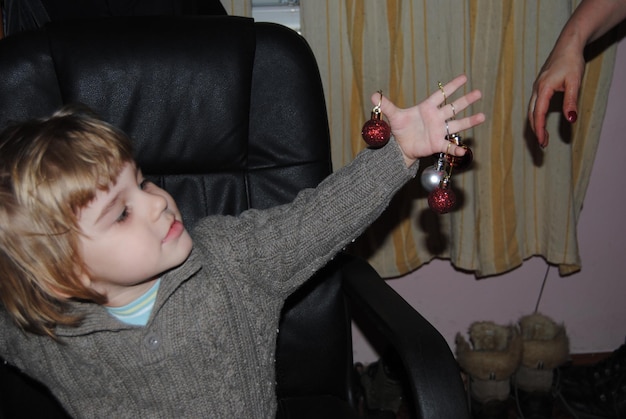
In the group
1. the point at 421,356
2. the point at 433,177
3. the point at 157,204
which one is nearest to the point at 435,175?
the point at 433,177

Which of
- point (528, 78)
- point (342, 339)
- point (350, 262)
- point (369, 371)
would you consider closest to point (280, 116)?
point (350, 262)

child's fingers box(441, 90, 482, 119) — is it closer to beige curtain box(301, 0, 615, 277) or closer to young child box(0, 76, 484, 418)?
young child box(0, 76, 484, 418)

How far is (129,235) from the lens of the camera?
0.94 m

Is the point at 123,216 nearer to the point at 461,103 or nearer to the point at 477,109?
the point at 461,103

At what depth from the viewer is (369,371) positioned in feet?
6.34

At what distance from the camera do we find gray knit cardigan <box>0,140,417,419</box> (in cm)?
100

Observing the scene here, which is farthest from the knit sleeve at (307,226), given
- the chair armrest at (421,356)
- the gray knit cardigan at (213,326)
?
the chair armrest at (421,356)

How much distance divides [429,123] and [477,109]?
0.73 metres

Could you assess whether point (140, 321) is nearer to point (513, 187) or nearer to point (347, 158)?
point (347, 158)

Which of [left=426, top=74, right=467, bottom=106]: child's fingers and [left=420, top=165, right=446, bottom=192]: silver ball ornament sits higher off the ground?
[left=426, top=74, right=467, bottom=106]: child's fingers

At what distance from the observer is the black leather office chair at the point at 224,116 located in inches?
45.9

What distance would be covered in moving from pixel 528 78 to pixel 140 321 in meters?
1.08

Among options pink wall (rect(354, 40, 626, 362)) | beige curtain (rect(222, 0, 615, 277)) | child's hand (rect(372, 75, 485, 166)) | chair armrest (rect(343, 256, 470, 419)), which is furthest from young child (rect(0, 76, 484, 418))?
pink wall (rect(354, 40, 626, 362))

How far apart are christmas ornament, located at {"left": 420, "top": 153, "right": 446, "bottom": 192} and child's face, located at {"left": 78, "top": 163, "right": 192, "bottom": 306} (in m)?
0.34
